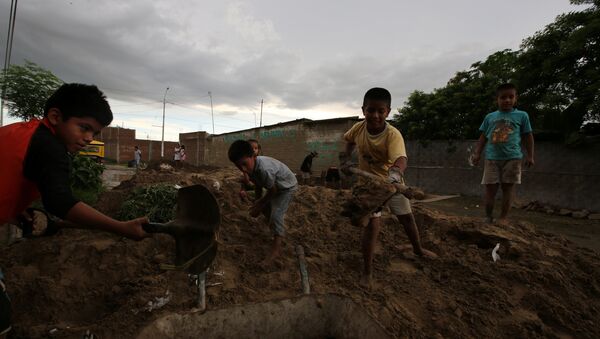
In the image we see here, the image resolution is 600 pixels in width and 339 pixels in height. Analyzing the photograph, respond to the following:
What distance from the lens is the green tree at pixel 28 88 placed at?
22.9 feet

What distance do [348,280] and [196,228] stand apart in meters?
1.32

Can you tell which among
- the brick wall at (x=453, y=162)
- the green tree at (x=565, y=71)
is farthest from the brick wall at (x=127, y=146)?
the green tree at (x=565, y=71)

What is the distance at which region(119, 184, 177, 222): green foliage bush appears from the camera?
3.98m

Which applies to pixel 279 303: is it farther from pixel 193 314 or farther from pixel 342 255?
pixel 342 255

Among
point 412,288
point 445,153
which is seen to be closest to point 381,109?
point 412,288

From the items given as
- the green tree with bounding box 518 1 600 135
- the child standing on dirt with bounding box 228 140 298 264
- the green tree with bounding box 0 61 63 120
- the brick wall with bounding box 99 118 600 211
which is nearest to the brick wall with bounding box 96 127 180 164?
the brick wall with bounding box 99 118 600 211

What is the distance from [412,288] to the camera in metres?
2.44

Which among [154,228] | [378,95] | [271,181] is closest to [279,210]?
[271,181]

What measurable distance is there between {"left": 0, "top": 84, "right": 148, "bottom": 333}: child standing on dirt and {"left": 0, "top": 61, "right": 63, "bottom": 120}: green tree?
7.30 m

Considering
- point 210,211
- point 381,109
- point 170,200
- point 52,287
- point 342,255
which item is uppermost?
point 381,109

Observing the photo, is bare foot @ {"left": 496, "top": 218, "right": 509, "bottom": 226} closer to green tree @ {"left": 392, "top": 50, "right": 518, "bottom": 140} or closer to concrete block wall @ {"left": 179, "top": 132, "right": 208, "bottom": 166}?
green tree @ {"left": 392, "top": 50, "right": 518, "bottom": 140}

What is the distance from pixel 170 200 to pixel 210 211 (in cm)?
260

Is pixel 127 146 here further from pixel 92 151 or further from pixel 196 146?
pixel 92 151

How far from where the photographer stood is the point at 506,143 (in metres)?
3.68
